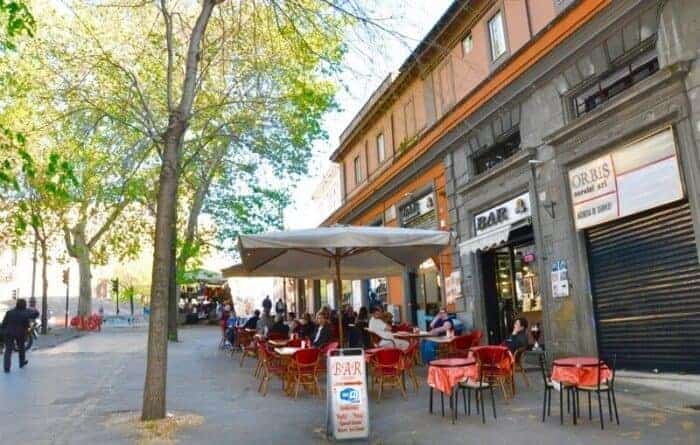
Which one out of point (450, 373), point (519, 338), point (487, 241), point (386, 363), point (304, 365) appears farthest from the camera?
point (487, 241)

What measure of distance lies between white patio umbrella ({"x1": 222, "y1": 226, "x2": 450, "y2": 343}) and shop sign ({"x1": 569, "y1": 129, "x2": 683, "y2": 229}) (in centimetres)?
296

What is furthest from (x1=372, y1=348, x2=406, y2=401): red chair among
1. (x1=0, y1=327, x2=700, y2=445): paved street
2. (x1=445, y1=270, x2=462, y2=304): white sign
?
(x1=445, y1=270, x2=462, y2=304): white sign

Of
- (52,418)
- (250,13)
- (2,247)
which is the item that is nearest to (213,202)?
(2,247)

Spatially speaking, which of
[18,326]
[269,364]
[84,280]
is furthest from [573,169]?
[84,280]

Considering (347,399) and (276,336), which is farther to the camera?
(276,336)

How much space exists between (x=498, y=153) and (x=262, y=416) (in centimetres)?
876

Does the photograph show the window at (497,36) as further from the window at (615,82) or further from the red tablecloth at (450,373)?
the red tablecloth at (450,373)

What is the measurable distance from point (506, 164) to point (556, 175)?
165 cm

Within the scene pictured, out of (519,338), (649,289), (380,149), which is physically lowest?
(519,338)

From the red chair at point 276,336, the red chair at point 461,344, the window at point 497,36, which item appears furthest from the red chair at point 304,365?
the window at point 497,36

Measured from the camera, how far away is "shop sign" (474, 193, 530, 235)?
12.2 meters

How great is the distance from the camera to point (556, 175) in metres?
10.9

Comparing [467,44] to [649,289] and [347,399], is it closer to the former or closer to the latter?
[649,289]

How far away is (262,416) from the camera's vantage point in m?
7.14
